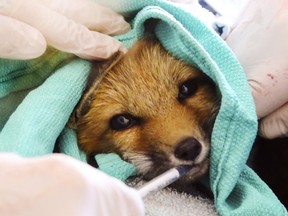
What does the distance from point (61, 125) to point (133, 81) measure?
0.14m

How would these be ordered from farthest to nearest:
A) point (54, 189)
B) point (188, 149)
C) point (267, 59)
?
point (267, 59), point (188, 149), point (54, 189)

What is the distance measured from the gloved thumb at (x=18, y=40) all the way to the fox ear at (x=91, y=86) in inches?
3.8

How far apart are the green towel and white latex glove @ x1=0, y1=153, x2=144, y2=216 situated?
0.33 meters

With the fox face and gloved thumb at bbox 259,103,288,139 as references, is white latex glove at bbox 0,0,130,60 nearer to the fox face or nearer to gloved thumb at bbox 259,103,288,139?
the fox face

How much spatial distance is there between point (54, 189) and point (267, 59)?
22.1 inches

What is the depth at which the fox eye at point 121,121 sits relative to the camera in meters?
0.91

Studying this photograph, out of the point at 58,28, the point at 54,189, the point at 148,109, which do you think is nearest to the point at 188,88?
the point at 148,109

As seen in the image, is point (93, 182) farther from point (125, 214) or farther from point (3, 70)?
point (3, 70)

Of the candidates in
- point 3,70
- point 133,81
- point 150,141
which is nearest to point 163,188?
point 150,141

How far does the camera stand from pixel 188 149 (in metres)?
0.83

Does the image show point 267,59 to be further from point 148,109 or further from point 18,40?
point 18,40

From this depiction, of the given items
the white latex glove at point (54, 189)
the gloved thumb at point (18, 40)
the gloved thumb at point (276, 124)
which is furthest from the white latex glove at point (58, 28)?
the white latex glove at point (54, 189)

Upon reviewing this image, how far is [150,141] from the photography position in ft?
2.88

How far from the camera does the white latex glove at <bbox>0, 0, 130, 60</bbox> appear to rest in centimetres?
85
